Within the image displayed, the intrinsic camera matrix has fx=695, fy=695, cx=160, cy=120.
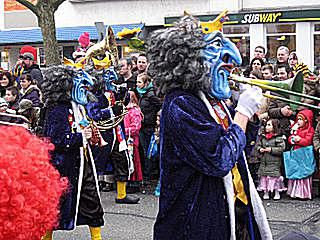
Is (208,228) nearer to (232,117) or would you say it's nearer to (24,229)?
(232,117)

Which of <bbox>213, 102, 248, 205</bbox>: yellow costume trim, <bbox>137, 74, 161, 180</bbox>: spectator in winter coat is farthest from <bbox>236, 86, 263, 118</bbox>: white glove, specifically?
<bbox>137, 74, 161, 180</bbox>: spectator in winter coat

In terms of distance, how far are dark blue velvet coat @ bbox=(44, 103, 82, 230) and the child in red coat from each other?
3117 mm

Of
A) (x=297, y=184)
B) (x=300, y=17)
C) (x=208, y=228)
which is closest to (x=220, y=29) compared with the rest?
(x=208, y=228)

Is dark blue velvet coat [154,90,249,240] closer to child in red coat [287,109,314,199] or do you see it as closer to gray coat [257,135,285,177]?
child in red coat [287,109,314,199]

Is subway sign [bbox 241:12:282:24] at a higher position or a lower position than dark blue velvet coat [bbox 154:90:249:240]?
higher

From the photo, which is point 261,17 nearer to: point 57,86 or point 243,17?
point 243,17

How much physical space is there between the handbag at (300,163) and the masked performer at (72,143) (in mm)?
2904

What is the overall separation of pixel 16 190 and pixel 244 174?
5.97 ft

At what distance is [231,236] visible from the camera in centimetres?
374

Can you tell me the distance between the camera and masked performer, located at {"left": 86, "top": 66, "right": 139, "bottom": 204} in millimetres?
8047

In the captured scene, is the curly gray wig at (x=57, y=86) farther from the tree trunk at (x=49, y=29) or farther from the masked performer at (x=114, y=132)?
the tree trunk at (x=49, y=29)

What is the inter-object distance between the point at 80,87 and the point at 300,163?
10.5 ft

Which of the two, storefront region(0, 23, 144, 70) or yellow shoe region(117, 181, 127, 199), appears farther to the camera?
storefront region(0, 23, 144, 70)

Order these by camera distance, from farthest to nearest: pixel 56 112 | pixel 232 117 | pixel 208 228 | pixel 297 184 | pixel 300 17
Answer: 1. pixel 300 17
2. pixel 297 184
3. pixel 56 112
4. pixel 232 117
5. pixel 208 228
